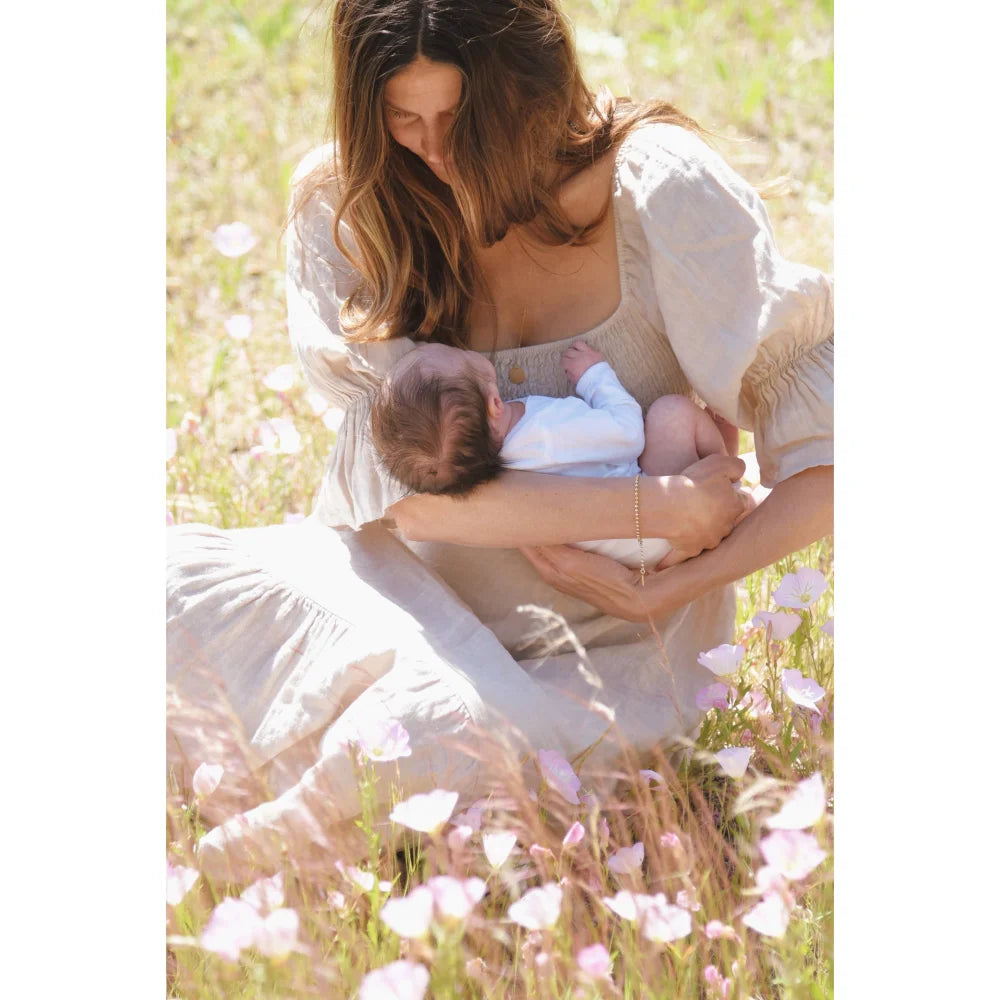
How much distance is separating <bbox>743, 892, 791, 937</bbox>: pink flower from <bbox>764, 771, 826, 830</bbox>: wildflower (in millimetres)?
81

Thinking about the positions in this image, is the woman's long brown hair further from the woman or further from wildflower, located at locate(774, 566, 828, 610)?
wildflower, located at locate(774, 566, 828, 610)

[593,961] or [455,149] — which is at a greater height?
[455,149]

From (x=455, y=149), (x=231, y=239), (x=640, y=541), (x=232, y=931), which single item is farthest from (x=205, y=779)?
(x=231, y=239)

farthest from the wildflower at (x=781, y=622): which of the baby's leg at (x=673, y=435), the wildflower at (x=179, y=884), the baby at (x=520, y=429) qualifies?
the wildflower at (x=179, y=884)

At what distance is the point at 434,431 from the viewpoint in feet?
7.00

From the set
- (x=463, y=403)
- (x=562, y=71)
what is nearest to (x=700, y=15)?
(x=562, y=71)

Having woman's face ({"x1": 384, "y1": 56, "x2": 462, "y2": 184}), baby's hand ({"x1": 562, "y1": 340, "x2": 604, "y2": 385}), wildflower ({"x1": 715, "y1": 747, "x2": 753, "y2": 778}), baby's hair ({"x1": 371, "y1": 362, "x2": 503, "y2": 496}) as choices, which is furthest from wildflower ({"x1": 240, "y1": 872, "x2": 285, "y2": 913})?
woman's face ({"x1": 384, "y1": 56, "x2": 462, "y2": 184})

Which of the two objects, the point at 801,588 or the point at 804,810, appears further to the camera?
the point at 801,588

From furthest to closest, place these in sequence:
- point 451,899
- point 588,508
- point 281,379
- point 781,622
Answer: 1. point 281,379
2. point 588,508
3. point 781,622
4. point 451,899

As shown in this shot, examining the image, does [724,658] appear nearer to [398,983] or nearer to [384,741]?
[384,741]

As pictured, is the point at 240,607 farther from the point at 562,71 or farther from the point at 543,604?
the point at 562,71

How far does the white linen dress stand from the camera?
204cm

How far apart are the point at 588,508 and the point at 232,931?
1096 mm
